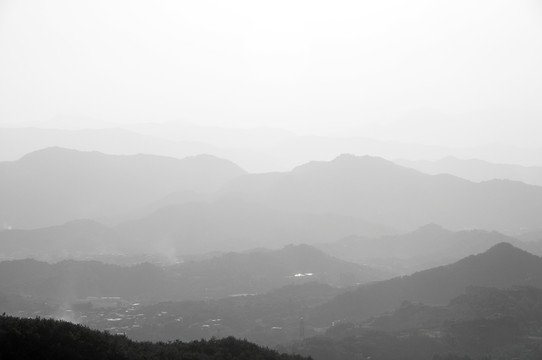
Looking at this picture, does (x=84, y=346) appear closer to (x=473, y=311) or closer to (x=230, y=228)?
(x=473, y=311)

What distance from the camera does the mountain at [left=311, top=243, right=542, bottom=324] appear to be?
68.2 m

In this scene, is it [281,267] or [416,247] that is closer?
[281,267]

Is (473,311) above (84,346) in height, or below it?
below

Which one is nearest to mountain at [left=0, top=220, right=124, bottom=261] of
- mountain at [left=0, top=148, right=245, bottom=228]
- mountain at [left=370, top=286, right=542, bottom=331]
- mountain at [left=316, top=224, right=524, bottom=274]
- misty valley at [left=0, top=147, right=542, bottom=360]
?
misty valley at [left=0, top=147, right=542, bottom=360]

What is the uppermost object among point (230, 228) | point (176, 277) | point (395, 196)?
point (395, 196)

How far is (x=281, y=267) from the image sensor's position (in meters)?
98.5

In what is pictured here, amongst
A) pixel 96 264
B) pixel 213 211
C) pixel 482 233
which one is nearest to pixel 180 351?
pixel 96 264

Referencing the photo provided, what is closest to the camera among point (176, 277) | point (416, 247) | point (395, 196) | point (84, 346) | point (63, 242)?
point (84, 346)

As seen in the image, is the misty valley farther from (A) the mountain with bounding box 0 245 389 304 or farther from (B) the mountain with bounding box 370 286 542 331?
(A) the mountain with bounding box 0 245 389 304

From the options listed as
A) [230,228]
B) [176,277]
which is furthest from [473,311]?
[230,228]

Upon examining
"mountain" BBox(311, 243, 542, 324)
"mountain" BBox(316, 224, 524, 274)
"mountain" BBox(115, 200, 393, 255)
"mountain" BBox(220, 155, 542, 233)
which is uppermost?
"mountain" BBox(220, 155, 542, 233)

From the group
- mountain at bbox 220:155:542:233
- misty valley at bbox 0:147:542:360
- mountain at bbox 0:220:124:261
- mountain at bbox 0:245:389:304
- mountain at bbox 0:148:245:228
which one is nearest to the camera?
misty valley at bbox 0:147:542:360

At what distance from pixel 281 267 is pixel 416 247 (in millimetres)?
41402

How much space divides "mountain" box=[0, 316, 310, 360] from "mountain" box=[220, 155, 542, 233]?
136034mm
